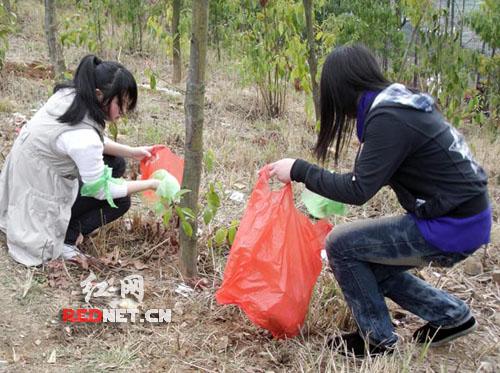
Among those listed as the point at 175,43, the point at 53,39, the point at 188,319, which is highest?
the point at 53,39

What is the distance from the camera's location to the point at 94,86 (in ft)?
7.95

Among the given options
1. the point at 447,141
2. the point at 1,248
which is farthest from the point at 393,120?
the point at 1,248

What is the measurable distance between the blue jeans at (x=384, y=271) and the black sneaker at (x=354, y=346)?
31 millimetres

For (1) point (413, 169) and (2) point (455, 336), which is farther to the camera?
(2) point (455, 336)

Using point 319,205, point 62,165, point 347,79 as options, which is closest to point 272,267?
point 319,205

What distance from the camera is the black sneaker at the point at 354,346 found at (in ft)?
6.82

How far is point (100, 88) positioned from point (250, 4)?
2.98 m

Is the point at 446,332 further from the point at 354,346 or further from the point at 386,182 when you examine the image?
the point at 386,182

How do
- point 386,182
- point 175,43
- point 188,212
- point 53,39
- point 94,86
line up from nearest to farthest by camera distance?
1. point 386,182
2. point 188,212
3. point 94,86
4. point 53,39
5. point 175,43

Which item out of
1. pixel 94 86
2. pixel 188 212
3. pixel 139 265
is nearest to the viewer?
pixel 188 212

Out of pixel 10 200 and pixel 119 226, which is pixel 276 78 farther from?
pixel 10 200

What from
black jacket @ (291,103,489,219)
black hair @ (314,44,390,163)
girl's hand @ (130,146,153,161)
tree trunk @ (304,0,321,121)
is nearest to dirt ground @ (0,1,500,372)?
girl's hand @ (130,146,153,161)

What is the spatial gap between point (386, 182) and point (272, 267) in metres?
0.50

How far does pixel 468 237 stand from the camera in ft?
6.29
